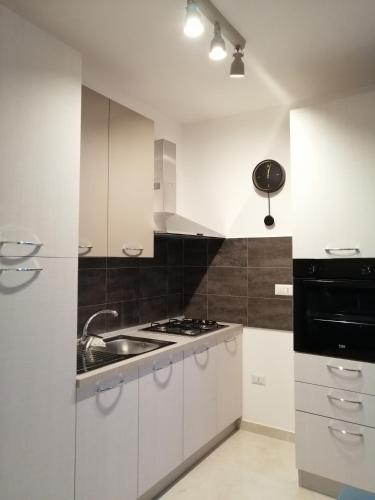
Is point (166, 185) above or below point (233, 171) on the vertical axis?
below

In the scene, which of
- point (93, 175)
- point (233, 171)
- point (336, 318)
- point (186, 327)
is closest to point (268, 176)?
point (233, 171)

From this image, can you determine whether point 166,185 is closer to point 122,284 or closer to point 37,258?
point 122,284

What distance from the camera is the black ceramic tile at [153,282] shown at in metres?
2.90

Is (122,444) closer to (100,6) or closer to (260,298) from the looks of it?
(260,298)

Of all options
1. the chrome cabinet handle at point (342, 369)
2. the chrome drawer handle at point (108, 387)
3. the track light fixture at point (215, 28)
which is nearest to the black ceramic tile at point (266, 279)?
the chrome cabinet handle at point (342, 369)

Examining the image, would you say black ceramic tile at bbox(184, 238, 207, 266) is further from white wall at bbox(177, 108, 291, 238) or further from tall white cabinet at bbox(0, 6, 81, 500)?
tall white cabinet at bbox(0, 6, 81, 500)

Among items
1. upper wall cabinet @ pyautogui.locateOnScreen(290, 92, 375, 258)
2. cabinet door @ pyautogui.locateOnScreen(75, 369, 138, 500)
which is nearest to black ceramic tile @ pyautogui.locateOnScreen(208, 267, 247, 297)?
upper wall cabinet @ pyautogui.locateOnScreen(290, 92, 375, 258)

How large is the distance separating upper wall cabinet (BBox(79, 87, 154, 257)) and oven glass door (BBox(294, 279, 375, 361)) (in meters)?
1.03

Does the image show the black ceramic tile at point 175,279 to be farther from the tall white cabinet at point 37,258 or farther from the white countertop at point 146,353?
the tall white cabinet at point 37,258

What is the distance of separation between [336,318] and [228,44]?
1.69 metres

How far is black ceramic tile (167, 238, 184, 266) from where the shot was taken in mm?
3221

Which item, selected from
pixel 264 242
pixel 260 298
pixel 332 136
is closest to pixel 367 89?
pixel 332 136

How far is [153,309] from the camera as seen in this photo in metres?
3.00

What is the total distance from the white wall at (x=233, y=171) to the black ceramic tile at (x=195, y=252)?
19 cm
